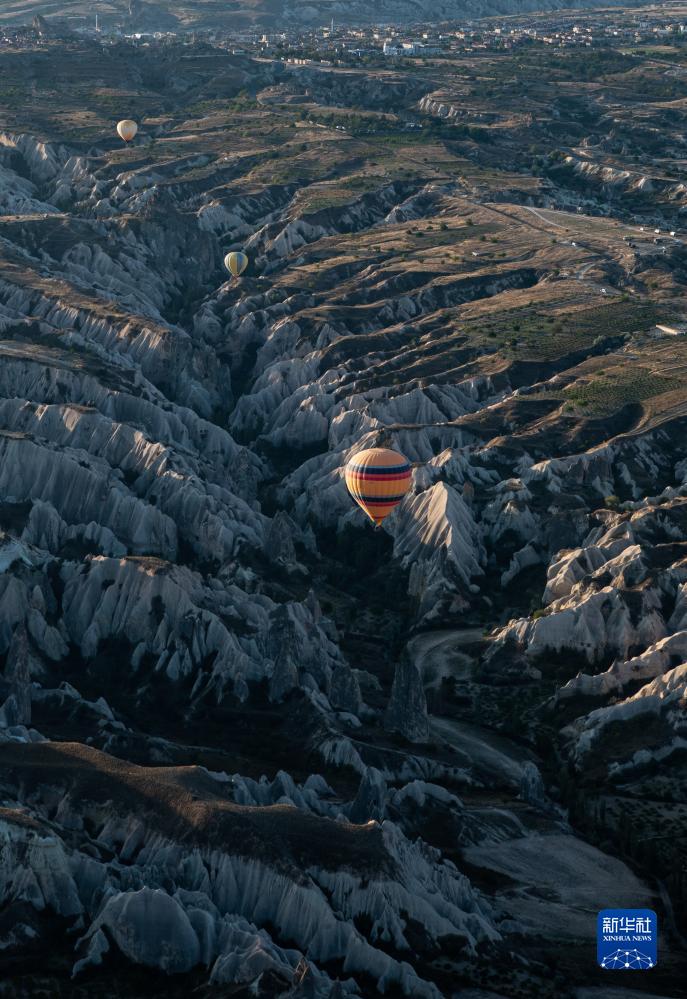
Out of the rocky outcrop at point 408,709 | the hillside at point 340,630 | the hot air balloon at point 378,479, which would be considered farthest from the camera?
the hot air balloon at point 378,479

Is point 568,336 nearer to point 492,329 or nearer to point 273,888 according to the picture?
point 492,329

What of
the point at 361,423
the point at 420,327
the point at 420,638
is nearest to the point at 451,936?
the point at 420,638

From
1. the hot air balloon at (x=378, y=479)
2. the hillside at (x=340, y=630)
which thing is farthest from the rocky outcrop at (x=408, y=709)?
the hot air balloon at (x=378, y=479)

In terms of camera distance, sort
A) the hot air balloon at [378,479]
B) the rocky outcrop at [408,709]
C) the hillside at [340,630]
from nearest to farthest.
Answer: the hillside at [340,630], the rocky outcrop at [408,709], the hot air balloon at [378,479]

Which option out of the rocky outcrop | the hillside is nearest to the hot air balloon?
the hillside

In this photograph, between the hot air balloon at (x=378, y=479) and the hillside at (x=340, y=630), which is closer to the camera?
the hillside at (x=340, y=630)

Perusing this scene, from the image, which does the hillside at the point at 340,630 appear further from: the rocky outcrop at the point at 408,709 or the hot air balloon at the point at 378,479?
the hot air balloon at the point at 378,479

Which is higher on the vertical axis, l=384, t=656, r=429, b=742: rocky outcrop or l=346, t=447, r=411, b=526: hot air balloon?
l=346, t=447, r=411, b=526: hot air balloon

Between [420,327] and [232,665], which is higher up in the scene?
[420,327]

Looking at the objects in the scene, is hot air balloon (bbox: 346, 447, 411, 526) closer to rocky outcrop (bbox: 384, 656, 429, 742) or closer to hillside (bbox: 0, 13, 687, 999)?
hillside (bbox: 0, 13, 687, 999)
